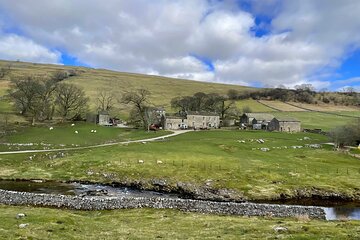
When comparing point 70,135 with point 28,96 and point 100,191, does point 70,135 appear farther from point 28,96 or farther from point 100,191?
point 100,191

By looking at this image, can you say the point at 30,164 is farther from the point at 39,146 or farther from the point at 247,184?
the point at 247,184

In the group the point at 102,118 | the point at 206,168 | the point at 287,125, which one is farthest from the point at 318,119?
the point at 206,168

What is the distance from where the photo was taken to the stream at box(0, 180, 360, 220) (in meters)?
49.0

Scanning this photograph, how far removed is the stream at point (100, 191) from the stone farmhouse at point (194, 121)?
273 feet

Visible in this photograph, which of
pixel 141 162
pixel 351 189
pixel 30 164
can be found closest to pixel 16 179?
pixel 30 164

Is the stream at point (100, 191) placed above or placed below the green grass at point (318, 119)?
below

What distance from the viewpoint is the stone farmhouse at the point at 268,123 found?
144m

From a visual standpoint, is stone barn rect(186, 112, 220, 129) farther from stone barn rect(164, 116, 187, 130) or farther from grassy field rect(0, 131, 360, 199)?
grassy field rect(0, 131, 360, 199)

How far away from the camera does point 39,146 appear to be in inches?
3211

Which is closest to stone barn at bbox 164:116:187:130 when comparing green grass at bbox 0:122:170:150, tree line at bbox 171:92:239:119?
green grass at bbox 0:122:170:150

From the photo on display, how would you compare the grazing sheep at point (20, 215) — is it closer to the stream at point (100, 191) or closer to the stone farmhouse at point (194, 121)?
the stream at point (100, 191)

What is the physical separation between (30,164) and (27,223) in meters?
40.3

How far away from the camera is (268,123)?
6048 inches

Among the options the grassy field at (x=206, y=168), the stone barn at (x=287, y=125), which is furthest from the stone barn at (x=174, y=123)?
the grassy field at (x=206, y=168)
